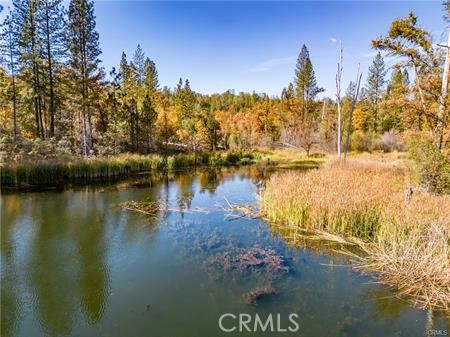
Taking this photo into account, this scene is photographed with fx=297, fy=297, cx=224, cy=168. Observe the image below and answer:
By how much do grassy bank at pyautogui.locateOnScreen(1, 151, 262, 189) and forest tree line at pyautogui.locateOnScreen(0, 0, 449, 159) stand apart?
6.49 feet

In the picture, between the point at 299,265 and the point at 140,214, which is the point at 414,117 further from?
the point at 140,214

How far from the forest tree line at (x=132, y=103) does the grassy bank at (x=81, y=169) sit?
1.98m

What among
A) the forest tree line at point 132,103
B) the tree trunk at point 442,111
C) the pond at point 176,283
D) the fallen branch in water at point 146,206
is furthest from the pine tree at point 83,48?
the tree trunk at point 442,111

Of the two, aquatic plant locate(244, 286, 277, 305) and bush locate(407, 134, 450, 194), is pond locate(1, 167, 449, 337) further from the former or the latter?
bush locate(407, 134, 450, 194)

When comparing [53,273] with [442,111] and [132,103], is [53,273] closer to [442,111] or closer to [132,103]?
[442,111]

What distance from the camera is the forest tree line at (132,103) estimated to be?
464 inches

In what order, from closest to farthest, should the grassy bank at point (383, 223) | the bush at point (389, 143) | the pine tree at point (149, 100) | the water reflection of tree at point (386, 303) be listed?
the water reflection of tree at point (386, 303) → the grassy bank at point (383, 223) → the pine tree at point (149, 100) → the bush at point (389, 143)

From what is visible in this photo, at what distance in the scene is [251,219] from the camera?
381 inches

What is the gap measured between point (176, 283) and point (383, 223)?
16.1ft

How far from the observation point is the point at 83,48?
72.6 ft

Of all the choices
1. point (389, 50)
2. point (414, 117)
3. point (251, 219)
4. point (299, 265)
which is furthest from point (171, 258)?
point (389, 50)

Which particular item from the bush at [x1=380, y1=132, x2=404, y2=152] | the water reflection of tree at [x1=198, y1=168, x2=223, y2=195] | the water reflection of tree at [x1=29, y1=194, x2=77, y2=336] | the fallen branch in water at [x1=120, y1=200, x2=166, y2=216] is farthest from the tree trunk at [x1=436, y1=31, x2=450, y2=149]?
the bush at [x1=380, y1=132, x2=404, y2=152]

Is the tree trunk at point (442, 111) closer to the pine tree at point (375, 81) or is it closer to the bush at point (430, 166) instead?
the bush at point (430, 166)

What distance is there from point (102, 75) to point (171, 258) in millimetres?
22449
